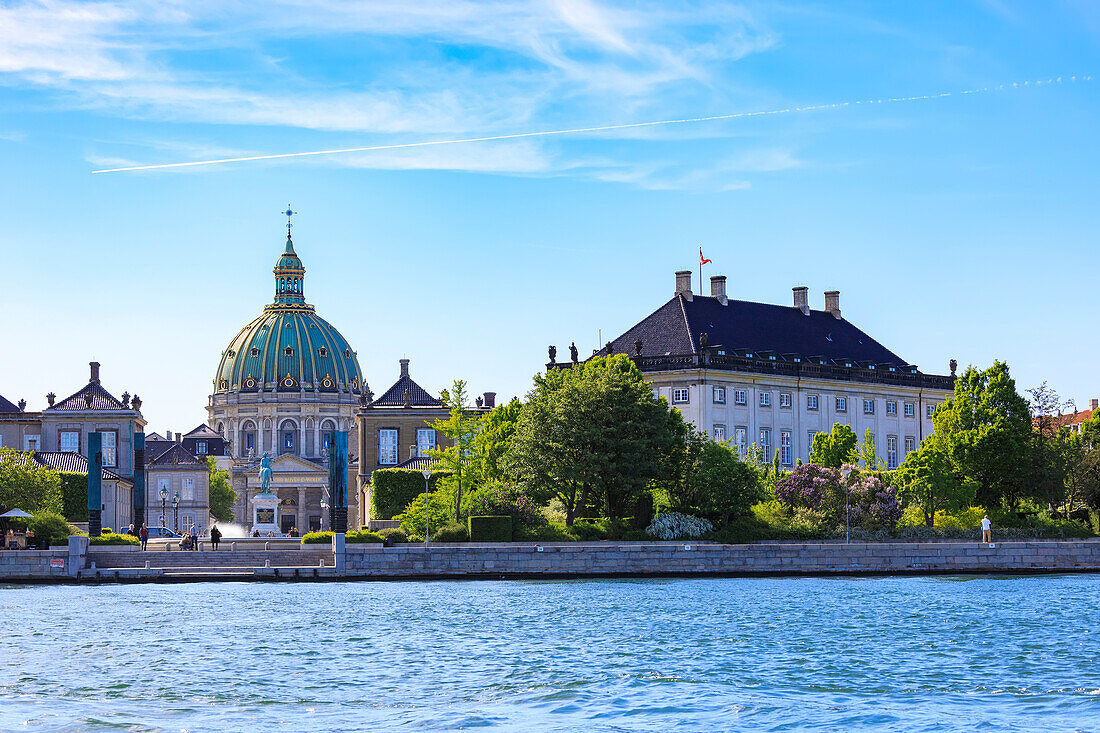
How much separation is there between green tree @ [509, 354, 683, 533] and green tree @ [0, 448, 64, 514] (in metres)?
26.5

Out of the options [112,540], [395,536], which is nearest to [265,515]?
[395,536]

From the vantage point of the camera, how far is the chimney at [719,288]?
110750 millimetres

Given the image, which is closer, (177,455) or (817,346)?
(817,346)

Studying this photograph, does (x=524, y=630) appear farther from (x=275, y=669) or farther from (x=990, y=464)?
(x=990, y=464)

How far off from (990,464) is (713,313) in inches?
1274

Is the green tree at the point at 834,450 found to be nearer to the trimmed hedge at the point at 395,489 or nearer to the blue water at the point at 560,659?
the trimmed hedge at the point at 395,489

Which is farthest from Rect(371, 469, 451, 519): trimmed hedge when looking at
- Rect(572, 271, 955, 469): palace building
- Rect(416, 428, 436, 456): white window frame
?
Rect(416, 428, 436, 456): white window frame

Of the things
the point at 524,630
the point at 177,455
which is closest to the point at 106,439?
the point at 177,455

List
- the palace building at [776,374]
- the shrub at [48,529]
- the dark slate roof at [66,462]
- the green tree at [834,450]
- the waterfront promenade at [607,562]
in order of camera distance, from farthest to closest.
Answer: the dark slate roof at [66,462] < the palace building at [776,374] < the green tree at [834,450] < the shrub at [48,529] < the waterfront promenade at [607,562]

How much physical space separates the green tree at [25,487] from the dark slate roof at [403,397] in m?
49.1

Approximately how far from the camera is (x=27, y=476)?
285ft

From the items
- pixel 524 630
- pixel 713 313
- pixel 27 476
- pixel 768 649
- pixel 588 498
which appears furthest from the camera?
pixel 713 313

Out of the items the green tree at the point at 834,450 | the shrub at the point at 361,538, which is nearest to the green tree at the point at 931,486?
the green tree at the point at 834,450

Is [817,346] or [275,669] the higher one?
[817,346]
